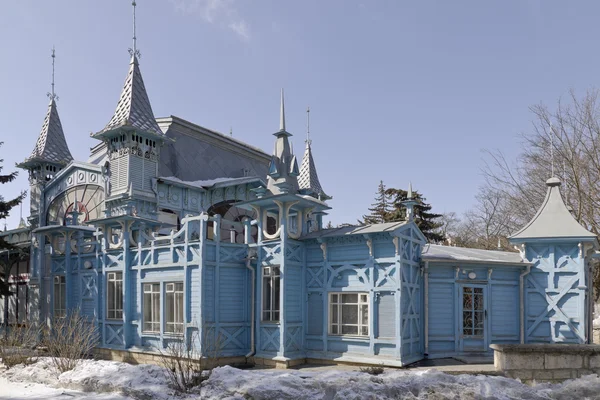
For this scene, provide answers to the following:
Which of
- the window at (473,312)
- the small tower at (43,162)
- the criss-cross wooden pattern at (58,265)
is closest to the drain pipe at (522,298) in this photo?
the window at (473,312)

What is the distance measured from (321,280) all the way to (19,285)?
15926mm

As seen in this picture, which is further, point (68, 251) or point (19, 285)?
point (19, 285)

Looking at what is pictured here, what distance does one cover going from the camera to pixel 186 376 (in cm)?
1114

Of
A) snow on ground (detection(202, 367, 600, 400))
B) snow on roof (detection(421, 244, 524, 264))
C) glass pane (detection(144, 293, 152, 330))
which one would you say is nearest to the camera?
snow on ground (detection(202, 367, 600, 400))

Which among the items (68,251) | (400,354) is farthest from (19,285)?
(400,354)

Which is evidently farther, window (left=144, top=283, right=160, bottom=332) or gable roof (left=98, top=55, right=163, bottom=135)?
gable roof (left=98, top=55, right=163, bottom=135)

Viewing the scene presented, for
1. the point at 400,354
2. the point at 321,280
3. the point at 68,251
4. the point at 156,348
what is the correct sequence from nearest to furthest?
the point at 400,354, the point at 321,280, the point at 156,348, the point at 68,251

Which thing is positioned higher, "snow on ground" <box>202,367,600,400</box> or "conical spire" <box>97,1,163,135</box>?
"conical spire" <box>97,1,163,135</box>

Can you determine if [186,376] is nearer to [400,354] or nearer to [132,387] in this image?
[132,387]

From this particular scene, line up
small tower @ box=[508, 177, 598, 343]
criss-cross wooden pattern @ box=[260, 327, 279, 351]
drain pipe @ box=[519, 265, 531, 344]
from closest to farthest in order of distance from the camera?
criss-cross wooden pattern @ box=[260, 327, 279, 351]
small tower @ box=[508, 177, 598, 343]
drain pipe @ box=[519, 265, 531, 344]

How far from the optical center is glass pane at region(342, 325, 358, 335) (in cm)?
1434

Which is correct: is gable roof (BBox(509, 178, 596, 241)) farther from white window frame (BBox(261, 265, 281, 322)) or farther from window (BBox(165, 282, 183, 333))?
window (BBox(165, 282, 183, 333))

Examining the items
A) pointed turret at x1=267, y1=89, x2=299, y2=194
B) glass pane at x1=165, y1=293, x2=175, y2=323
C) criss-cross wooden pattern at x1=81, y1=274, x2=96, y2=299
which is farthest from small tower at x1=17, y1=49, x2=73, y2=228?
pointed turret at x1=267, y1=89, x2=299, y2=194

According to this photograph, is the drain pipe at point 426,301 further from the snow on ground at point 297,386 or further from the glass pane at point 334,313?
the snow on ground at point 297,386
